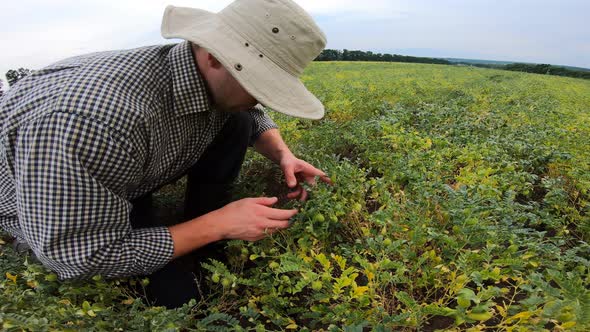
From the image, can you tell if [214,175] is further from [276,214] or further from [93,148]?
[93,148]

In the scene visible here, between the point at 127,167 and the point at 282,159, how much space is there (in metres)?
1.12

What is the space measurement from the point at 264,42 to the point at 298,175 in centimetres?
105

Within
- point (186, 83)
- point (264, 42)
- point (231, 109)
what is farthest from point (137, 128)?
point (264, 42)

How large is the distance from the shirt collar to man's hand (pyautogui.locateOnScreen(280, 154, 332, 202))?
713 mm

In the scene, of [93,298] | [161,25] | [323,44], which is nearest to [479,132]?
[323,44]

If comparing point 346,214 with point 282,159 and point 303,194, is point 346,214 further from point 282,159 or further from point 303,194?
point 282,159

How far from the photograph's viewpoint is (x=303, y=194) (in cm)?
238

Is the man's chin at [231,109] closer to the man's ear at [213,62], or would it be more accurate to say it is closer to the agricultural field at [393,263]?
the man's ear at [213,62]

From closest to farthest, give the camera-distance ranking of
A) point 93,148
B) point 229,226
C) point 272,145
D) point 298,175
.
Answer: point 93,148
point 229,226
point 298,175
point 272,145

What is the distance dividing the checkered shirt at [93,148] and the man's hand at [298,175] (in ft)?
2.22

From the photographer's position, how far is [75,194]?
1561 mm

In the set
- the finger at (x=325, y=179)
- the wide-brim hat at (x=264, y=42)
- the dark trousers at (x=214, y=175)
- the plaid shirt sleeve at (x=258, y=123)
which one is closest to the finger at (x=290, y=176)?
the finger at (x=325, y=179)

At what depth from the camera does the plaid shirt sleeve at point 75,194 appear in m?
1.51

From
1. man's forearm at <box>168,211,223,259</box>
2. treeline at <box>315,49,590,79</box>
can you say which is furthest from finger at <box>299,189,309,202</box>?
treeline at <box>315,49,590,79</box>
